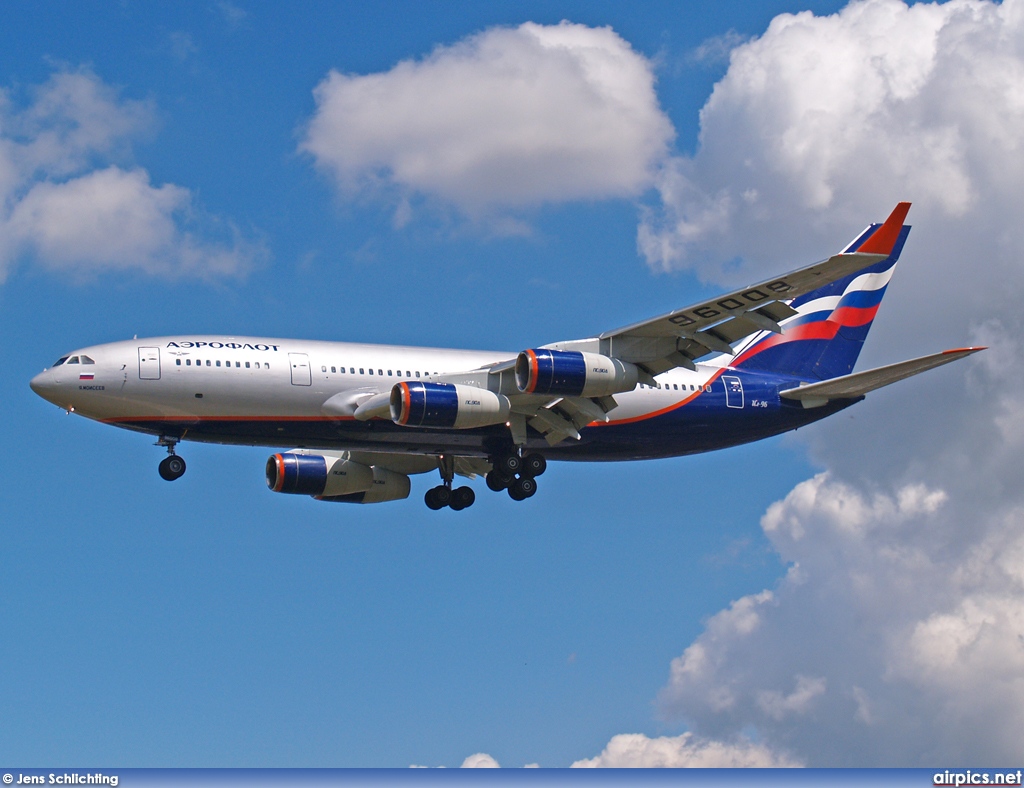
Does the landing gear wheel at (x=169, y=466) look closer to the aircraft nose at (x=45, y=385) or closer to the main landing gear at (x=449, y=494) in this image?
the aircraft nose at (x=45, y=385)

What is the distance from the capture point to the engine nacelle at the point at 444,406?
133ft

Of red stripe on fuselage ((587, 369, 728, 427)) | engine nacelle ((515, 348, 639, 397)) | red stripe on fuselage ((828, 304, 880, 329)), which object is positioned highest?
red stripe on fuselage ((828, 304, 880, 329))

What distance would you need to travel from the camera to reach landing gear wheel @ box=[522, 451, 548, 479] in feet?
150

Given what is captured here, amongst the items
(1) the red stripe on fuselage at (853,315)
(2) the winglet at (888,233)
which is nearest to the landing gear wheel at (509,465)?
(2) the winglet at (888,233)

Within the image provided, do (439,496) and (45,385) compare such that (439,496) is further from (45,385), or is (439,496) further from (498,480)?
(45,385)

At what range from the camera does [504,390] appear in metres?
43.2

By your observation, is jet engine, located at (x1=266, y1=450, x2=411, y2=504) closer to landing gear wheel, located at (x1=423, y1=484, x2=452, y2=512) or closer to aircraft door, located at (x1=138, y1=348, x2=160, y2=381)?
landing gear wheel, located at (x1=423, y1=484, x2=452, y2=512)

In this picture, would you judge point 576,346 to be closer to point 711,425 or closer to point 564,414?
point 564,414

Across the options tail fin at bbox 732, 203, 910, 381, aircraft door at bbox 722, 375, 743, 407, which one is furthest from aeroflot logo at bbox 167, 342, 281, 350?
tail fin at bbox 732, 203, 910, 381

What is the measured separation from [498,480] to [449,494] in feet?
15.6

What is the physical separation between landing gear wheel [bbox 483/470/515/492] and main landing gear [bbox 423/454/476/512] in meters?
3.84

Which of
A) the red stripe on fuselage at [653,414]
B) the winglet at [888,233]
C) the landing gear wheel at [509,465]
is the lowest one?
the landing gear wheel at [509,465]

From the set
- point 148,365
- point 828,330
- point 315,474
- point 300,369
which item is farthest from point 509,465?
point 828,330

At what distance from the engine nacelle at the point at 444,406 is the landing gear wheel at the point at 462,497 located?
795cm
